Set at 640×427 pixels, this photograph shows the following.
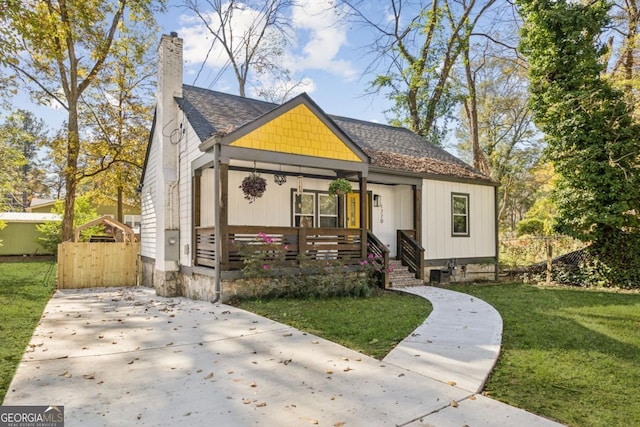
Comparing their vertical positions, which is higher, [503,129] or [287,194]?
[503,129]

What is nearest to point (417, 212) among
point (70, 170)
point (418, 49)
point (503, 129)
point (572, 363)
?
point (572, 363)

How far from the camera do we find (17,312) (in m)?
7.70

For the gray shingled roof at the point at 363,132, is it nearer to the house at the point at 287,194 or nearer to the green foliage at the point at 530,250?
the house at the point at 287,194

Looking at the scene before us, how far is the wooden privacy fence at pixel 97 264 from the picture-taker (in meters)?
12.6

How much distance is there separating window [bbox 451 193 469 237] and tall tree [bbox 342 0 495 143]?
9660 mm

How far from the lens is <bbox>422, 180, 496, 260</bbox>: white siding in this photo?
41.3ft

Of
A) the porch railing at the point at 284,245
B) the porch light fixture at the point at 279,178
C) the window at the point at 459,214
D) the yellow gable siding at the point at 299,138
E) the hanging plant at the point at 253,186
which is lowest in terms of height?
the porch railing at the point at 284,245

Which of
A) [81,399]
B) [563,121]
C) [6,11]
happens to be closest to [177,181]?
[6,11]

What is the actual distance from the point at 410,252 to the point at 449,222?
6.32 ft

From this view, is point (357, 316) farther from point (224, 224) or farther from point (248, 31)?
point (248, 31)

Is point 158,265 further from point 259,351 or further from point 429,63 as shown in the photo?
point 429,63

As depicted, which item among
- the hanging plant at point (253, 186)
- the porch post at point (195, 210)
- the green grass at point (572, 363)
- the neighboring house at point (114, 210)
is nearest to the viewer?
the green grass at point (572, 363)

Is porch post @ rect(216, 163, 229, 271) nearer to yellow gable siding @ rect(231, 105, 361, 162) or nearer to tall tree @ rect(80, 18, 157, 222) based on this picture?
yellow gable siding @ rect(231, 105, 361, 162)

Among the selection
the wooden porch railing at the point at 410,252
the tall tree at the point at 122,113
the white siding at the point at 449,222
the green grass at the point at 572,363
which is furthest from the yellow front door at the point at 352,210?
the tall tree at the point at 122,113
